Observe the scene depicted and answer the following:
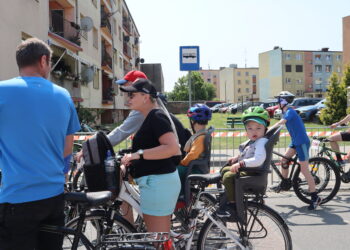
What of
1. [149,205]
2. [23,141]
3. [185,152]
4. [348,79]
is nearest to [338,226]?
[185,152]

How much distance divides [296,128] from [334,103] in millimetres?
21524

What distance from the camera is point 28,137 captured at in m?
2.13

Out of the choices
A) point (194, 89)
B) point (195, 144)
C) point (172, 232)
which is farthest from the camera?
point (194, 89)

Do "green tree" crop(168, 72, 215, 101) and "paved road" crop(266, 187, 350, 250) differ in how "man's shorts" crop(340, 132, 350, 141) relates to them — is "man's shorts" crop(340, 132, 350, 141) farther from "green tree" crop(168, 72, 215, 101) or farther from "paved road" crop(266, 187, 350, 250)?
"green tree" crop(168, 72, 215, 101)

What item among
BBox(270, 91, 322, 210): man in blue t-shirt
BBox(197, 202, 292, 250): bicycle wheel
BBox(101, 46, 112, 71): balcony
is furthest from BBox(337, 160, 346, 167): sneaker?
BBox(101, 46, 112, 71): balcony

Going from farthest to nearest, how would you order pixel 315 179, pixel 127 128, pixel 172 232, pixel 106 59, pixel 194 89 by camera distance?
pixel 194 89, pixel 106 59, pixel 315 179, pixel 127 128, pixel 172 232

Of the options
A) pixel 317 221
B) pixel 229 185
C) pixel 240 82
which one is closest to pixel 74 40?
pixel 317 221

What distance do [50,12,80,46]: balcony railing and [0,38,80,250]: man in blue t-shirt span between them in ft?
61.6

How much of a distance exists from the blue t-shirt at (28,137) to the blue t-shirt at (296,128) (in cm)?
450

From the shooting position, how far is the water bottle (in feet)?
9.70

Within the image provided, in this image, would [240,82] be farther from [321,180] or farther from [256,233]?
[256,233]

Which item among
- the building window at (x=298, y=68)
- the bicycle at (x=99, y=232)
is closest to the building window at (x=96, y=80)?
the bicycle at (x=99, y=232)

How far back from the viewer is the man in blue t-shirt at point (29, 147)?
2117 mm

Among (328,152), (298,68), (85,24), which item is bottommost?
(328,152)
